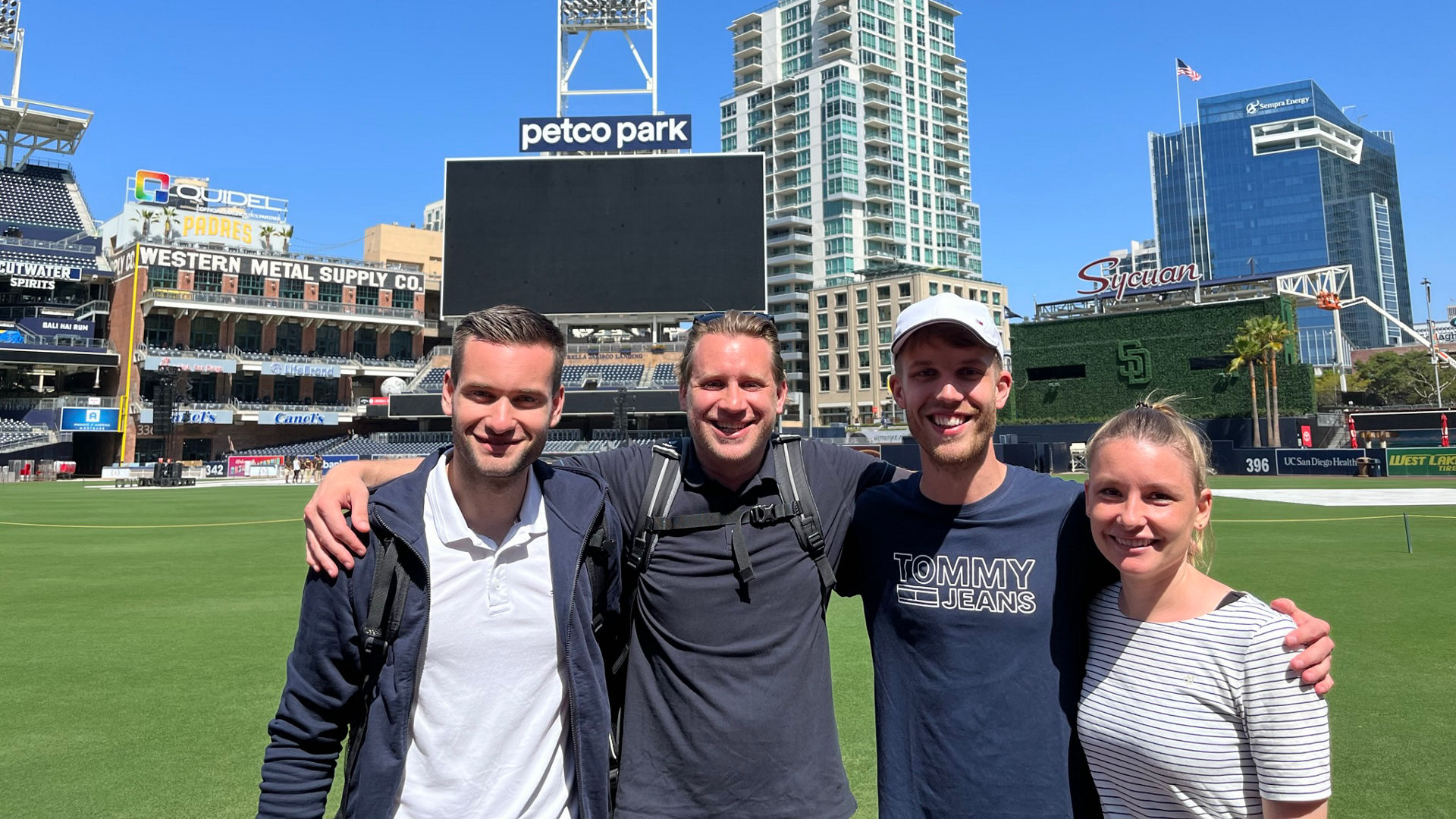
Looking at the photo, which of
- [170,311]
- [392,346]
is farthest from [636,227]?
[170,311]

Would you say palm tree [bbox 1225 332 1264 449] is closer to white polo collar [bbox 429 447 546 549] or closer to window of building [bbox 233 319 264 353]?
white polo collar [bbox 429 447 546 549]

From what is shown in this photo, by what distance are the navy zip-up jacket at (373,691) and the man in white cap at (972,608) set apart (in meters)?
1.07

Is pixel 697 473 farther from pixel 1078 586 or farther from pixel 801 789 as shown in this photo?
pixel 1078 586

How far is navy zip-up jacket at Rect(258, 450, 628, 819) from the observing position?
→ 2.57m

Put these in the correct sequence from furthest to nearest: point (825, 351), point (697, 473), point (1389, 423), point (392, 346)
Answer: point (825, 351), point (392, 346), point (1389, 423), point (697, 473)

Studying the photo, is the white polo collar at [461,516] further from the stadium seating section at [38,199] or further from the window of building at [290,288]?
the stadium seating section at [38,199]

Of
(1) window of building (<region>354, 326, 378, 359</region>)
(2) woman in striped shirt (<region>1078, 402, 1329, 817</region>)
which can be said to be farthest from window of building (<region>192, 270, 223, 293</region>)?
(2) woman in striped shirt (<region>1078, 402, 1329, 817</region>)

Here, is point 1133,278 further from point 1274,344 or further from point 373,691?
point 373,691

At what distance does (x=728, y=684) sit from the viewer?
2.94m

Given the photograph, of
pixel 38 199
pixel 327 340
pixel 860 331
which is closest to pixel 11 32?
pixel 38 199

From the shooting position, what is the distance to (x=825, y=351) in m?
102

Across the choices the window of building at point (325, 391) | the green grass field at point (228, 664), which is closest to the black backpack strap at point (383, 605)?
the green grass field at point (228, 664)

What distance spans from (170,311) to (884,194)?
87.4 m

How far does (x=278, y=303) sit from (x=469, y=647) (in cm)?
7442
